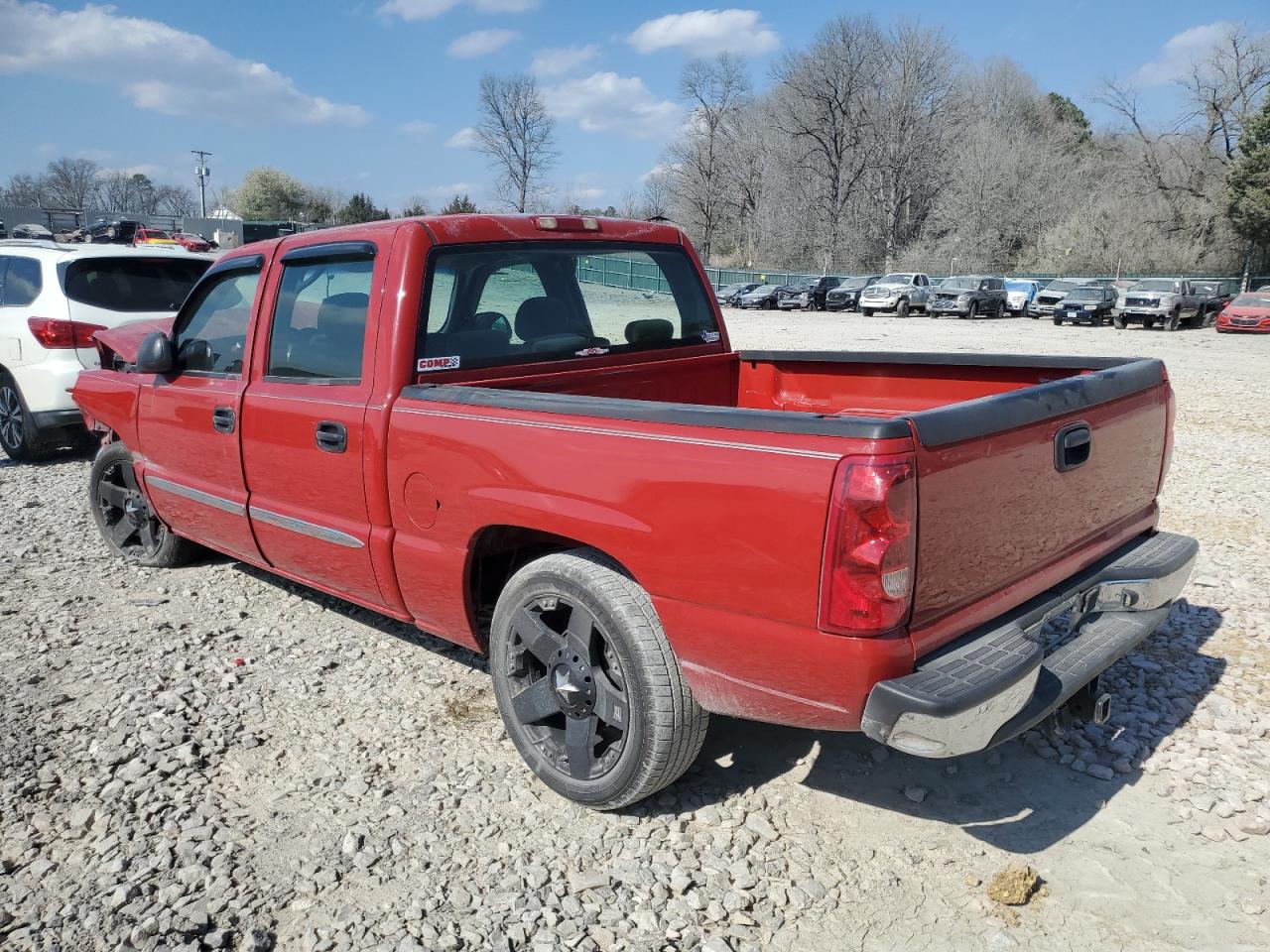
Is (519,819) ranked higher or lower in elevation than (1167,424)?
lower

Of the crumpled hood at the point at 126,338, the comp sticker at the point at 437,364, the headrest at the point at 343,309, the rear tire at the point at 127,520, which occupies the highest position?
the headrest at the point at 343,309

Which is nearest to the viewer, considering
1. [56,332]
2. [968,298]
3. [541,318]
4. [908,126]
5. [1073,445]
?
[1073,445]

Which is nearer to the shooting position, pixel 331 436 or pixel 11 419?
pixel 331 436

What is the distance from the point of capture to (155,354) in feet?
14.2

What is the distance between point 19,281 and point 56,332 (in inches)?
31.3

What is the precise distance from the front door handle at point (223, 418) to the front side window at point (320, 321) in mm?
293

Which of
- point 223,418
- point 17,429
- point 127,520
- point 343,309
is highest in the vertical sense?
point 343,309

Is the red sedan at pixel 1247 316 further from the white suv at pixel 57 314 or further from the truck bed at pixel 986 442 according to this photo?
the white suv at pixel 57 314

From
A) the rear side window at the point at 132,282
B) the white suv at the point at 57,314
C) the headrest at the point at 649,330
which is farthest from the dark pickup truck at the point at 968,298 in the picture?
the headrest at the point at 649,330

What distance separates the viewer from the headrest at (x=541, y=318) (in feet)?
12.8

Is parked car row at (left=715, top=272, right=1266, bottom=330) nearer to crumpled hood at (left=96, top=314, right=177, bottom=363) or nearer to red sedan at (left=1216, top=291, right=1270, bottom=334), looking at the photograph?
red sedan at (left=1216, top=291, right=1270, bottom=334)

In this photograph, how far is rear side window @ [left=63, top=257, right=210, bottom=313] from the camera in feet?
25.2

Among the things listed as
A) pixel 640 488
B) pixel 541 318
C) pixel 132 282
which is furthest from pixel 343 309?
pixel 132 282

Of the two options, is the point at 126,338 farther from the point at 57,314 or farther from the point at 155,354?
the point at 57,314
